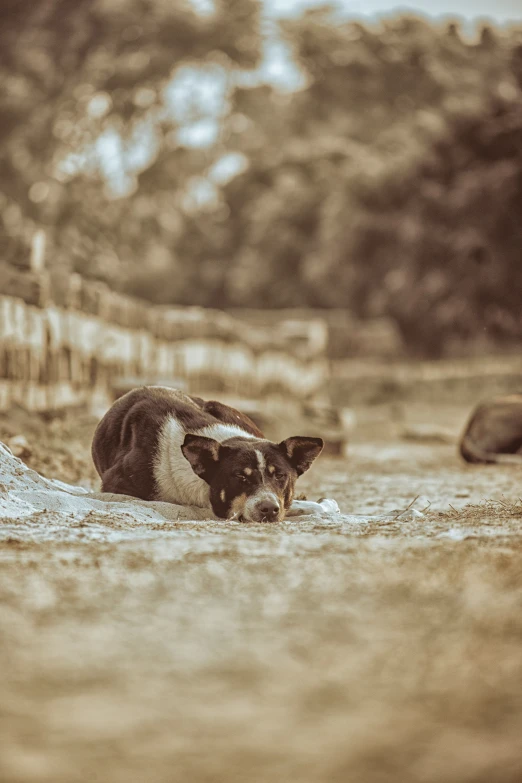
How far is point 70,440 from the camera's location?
8.82 meters

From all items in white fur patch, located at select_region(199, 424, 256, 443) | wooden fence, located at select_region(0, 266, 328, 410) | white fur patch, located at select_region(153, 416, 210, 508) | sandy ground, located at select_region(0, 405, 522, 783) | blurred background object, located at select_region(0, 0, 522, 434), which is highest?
blurred background object, located at select_region(0, 0, 522, 434)

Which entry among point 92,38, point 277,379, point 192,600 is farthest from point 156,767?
point 92,38

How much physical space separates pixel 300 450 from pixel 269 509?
Answer: 59 cm

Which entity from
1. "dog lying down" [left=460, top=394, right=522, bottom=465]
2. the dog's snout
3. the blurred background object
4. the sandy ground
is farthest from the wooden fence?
the sandy ground

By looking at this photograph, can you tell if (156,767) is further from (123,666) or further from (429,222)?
(429,222)

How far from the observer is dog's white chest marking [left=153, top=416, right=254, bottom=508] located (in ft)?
18.6

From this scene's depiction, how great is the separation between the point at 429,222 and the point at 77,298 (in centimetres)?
1522

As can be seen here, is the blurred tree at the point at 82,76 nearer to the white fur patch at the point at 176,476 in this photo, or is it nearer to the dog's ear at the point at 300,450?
the white fur patch at the point at 176,476

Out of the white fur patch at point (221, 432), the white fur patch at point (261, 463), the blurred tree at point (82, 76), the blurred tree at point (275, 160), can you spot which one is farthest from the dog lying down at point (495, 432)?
A: the blurred tree at point (82, 76)

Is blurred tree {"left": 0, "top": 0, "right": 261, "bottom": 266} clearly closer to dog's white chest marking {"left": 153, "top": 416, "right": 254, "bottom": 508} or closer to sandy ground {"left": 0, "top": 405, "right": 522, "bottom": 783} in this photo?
dog's white chest marking {"left": 153, "top": 416, "right": 254, "bottom": 508}

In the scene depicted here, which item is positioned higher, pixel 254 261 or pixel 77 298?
pixel 254 261

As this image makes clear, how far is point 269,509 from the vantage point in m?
5.13

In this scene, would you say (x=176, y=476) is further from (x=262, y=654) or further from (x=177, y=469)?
(x=262, y=654)

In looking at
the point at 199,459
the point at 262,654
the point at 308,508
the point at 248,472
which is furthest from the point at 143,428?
the point at 262,654
